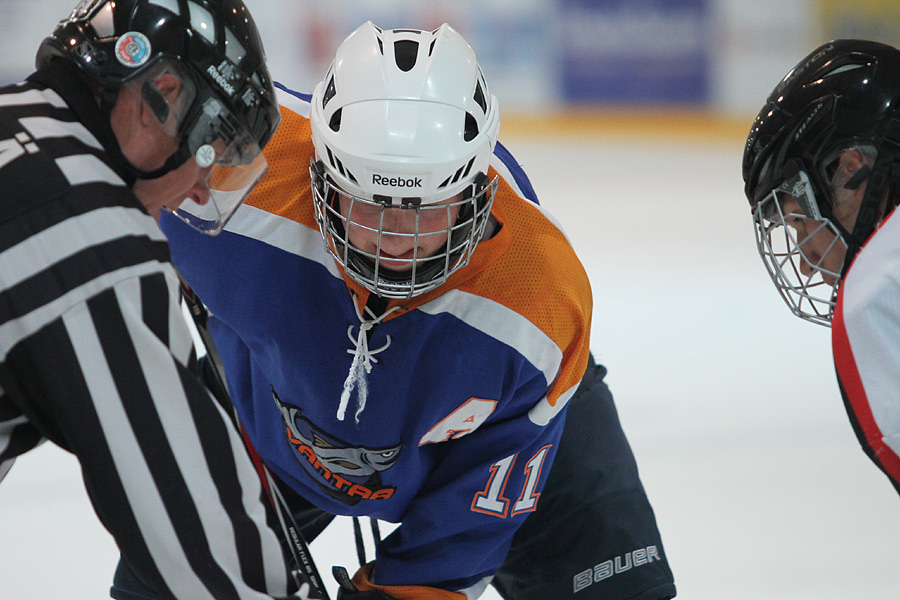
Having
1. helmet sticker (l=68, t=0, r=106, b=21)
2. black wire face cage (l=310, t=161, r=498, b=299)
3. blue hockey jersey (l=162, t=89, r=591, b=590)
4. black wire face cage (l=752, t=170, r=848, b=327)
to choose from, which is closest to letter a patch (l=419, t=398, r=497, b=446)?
blue hockey jersey (l=162, t=89, r=591, b=590)

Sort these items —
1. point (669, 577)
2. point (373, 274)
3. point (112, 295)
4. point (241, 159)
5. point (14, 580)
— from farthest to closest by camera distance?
point (14, 580) → point (669, 577) → point (373, 274) → point (241, 159) → point (112, 295)

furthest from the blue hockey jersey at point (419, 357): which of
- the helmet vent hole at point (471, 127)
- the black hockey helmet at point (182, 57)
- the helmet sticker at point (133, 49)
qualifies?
the helmet sticker at point (133, 49)

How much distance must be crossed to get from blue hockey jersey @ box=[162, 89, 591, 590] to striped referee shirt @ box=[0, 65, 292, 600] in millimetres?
600

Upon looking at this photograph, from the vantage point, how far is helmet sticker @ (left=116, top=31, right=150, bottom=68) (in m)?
1.32

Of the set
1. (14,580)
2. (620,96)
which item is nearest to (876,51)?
(14,580)

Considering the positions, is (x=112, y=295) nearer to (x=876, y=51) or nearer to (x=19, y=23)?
(x=876, y=51)

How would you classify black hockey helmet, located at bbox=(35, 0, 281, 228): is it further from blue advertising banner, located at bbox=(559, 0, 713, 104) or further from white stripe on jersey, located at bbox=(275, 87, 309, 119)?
blue advertising banner, located at bbox=(559, 0, 713, 104)

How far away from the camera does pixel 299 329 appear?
6.06 feet

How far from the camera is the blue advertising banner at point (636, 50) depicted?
740 cm

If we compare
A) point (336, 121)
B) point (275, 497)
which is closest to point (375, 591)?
point (275, 497)

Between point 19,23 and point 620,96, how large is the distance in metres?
4.64

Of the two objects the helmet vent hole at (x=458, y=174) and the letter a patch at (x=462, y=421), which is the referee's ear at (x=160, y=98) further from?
the letter a patch at (x=462, y=421)

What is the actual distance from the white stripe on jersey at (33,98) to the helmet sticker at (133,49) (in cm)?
10

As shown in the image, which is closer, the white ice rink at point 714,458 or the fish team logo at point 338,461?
the fish team logo at point 338,461
